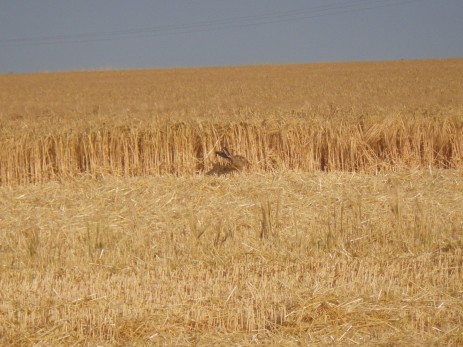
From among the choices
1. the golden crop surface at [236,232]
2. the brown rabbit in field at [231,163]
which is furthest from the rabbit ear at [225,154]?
the golden crop surface at [236,232]

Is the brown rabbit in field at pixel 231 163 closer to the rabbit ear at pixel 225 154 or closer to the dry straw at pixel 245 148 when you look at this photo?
the rabbit ear at pixel 225 154

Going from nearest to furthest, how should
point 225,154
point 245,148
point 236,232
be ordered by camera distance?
point 236,232, point 225,154, point 245,148

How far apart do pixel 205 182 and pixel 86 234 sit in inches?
100

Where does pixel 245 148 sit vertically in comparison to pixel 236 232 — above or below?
above

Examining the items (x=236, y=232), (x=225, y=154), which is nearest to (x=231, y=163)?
(x=225, y=154)

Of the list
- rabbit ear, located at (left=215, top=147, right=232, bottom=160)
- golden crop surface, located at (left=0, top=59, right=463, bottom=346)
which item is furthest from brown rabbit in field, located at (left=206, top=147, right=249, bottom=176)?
golden crop surface, located at (left=0, top=59, right=463, bottom=346)

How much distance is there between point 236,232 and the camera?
6.08m

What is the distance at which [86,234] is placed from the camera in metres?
6.21

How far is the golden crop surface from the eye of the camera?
4070mm

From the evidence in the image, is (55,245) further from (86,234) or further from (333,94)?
(333,94)

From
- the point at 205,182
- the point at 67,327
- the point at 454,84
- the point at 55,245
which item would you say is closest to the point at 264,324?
the point at 67,327

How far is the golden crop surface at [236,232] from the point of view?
4070mm

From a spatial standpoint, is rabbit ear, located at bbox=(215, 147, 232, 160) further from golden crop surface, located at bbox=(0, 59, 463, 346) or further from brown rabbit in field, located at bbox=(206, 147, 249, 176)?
golden crop surface, located at bbox=(0, 59, 463, 346)

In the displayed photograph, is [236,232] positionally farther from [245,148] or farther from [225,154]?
[245,148]
